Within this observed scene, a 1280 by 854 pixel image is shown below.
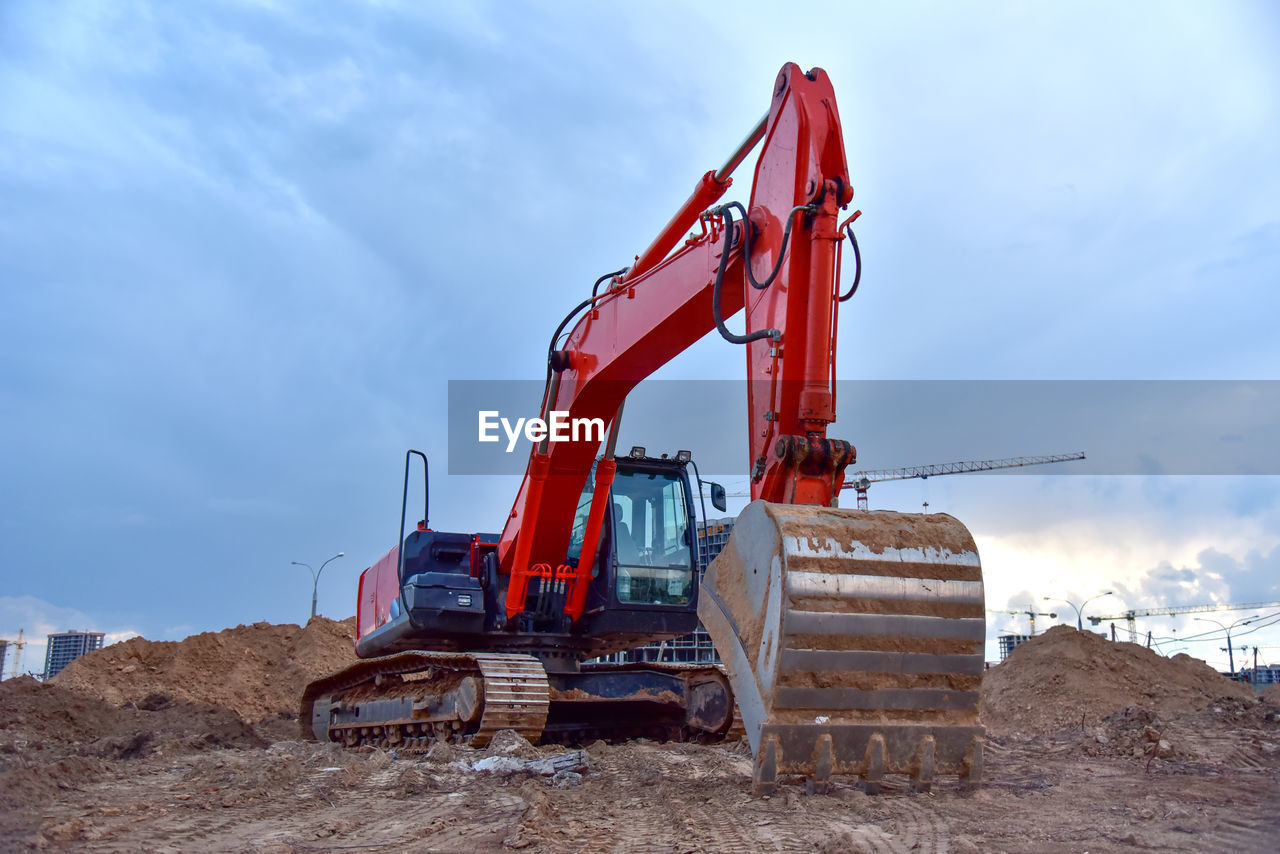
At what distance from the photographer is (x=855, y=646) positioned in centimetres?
475

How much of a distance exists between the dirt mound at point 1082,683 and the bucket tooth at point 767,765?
1185 cm

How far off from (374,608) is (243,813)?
591 cm

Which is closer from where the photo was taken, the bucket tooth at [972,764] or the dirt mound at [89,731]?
the bucket tooth at [972,764]

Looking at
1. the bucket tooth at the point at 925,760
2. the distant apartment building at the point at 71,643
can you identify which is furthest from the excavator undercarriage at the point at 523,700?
the distant apartment building at the point at 71,643

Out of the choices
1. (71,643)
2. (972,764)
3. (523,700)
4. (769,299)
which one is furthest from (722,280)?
(71,643)

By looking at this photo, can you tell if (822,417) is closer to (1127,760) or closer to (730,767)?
(730,767)

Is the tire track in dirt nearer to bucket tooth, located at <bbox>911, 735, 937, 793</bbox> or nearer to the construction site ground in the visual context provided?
the construction site ground

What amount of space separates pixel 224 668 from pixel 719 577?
16.6 meters

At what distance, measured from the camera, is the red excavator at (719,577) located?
475 centimetres

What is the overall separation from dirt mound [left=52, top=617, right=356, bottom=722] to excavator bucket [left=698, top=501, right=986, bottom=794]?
14602 millimetres

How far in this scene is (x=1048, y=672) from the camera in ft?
58.9

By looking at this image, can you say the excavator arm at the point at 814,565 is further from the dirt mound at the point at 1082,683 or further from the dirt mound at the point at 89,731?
the dirt mound at the point at 1082,683

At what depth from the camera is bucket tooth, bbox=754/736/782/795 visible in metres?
4.61

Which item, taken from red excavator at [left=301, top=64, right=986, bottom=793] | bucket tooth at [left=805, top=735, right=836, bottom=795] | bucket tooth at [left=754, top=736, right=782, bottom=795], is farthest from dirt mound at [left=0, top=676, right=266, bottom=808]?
bucket tooth at [left=805, top=735, right=836, bottom=795]
